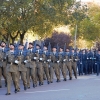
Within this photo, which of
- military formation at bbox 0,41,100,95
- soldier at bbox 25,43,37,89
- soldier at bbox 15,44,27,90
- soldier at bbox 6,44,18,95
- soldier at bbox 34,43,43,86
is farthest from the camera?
soldier at bbox 34,43,43,86

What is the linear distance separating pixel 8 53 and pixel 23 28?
10349 millimetres

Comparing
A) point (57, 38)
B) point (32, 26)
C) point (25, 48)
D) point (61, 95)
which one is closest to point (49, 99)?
point (61, 95)

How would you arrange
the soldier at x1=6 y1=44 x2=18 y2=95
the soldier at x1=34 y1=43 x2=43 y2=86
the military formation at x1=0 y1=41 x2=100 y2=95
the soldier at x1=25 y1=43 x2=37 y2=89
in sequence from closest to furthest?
the soldier at x1=6 y1=44 x2=18 y2=95, the military formation at x1=0 y1=41 x2=100 y2=95, the soldier at x1=25 y1=43 x2=37 y2=89, the soldier at x1=34 y1=43 x2=43 y2=86

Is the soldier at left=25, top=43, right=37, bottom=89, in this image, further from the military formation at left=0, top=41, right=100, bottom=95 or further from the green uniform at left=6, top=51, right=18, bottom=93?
the green uniform at left=6, top=51, right=18, bottom=93

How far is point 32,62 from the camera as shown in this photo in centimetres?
1423

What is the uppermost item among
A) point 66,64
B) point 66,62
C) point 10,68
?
point 66,62

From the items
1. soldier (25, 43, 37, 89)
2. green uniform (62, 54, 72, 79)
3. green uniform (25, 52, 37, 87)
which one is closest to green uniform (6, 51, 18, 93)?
soldier (25, 43, 37, 89)

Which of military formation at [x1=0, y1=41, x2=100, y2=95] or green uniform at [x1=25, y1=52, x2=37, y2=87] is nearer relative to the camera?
military formation at [x1=0, y1=41, x2=100, y2=95]

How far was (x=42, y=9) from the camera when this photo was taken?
22859 millimetres

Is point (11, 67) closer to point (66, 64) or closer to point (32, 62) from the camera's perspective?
point (32, 62)

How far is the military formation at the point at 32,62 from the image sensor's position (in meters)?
12.5

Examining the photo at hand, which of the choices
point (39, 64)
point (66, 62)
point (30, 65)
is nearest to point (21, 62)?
point (30, 65)

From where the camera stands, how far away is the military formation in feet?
41.0

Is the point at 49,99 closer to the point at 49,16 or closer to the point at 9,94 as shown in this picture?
the point at 9,94
